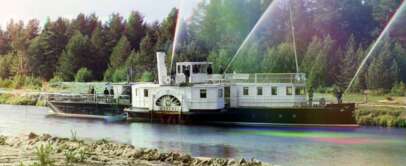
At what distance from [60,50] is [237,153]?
54.6 meters

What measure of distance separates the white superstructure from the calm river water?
2.44 meters

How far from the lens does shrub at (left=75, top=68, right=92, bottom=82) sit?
6856 cm

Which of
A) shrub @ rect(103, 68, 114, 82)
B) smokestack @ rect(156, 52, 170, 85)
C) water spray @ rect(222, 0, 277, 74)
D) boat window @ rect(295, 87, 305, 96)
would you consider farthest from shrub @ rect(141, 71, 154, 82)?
boat window @ rect(295, 87, 305, 96)

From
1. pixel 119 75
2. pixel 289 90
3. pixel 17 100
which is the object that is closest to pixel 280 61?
pixel 289 90

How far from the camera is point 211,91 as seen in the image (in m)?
41.8

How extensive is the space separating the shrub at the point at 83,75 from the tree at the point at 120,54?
2808 mm

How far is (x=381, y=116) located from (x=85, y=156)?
25637 millimetres

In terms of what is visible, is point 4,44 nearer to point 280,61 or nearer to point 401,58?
point 280,61

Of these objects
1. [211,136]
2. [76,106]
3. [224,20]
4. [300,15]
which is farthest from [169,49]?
[211,136]

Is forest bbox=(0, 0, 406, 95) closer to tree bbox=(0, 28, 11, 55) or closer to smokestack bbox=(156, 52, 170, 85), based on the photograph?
tree bbox=(0, 28, 11, 55)

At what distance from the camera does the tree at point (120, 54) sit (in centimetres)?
6900

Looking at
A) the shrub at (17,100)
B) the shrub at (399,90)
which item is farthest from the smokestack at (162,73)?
the shrub at (17,100)

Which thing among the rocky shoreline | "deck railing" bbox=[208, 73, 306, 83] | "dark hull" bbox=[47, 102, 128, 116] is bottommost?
the rocky shoreline

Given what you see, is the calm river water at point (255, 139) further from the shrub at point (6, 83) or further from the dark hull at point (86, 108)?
the shrub at point (6, 83)
